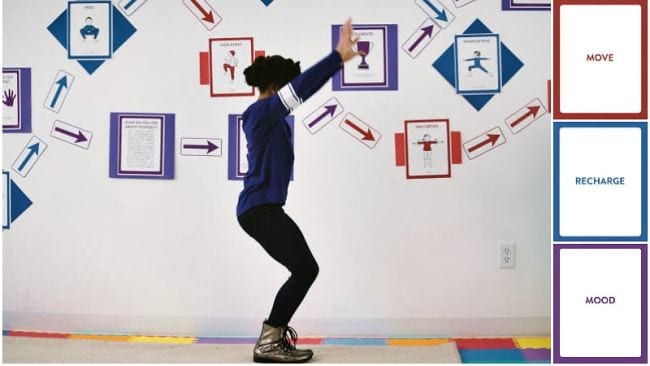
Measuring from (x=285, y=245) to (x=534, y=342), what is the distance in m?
1.12

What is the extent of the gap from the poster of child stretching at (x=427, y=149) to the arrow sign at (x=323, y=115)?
0.29 metres

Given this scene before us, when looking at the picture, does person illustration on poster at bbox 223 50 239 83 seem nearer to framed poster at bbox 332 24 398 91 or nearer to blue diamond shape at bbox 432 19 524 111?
framed poster at bbox 332 24 398 91

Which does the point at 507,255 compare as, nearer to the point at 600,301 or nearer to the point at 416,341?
the point at 416,341

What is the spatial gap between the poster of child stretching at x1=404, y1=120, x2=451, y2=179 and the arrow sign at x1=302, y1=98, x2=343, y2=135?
29 cm

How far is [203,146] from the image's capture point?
3.09 metres

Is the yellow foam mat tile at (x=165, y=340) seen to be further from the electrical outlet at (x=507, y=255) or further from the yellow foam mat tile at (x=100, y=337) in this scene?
the electrical outlet at (x=507, y=255)

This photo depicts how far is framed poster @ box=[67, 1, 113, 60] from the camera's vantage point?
10.2 ft

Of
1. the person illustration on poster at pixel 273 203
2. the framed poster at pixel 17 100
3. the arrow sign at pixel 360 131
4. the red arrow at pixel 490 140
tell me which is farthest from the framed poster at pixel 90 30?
the red arrow at pixel 490 140

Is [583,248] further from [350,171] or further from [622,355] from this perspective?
[350,171]

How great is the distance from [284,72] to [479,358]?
1.24 meters

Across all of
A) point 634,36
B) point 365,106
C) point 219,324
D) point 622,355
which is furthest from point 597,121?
point 219,324

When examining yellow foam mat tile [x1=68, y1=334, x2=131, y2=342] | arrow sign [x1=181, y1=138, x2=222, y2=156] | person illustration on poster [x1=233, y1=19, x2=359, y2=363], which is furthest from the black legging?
yellow foam mat tile [x1=68, y1=334, x2=131, y2=342]

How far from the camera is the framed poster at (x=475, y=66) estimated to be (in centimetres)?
301

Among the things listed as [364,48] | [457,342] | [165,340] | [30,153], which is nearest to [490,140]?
[364,48]
